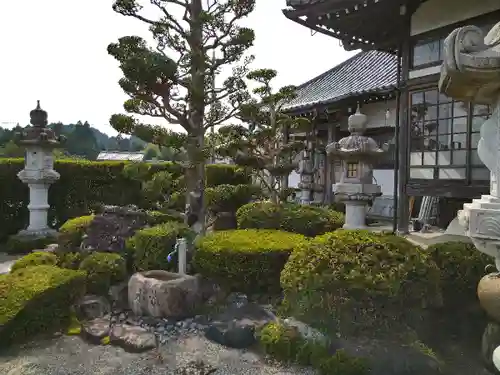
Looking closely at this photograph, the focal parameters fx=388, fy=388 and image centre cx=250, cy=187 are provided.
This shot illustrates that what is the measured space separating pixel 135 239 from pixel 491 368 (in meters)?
5.58

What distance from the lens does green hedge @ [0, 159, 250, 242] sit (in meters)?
11.3

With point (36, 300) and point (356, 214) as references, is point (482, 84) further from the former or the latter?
point (36, 300)

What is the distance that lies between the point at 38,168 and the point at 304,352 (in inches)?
361

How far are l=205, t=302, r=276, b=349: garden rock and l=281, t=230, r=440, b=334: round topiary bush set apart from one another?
908 millimetres

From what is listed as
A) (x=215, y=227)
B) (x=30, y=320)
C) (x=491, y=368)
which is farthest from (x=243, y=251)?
(x=215, y=227)

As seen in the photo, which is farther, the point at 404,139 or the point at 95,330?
the point at 404,139

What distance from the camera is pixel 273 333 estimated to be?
15.7 feet

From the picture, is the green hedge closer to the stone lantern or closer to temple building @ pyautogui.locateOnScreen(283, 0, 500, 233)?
the stone lantern

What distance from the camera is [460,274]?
4906 millimetres

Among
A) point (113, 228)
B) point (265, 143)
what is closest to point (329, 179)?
point (265, 143)

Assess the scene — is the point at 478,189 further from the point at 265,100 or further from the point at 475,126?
the point at 265,100

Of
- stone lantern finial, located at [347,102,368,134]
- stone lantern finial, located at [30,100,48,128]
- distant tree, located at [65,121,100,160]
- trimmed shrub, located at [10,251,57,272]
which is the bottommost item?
trimmed shrub, located at [10,251,57,272]

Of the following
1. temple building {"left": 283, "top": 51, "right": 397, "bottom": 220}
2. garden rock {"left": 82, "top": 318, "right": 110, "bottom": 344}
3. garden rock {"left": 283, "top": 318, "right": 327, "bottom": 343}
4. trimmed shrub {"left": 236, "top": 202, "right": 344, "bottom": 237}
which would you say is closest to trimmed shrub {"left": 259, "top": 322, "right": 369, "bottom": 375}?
garden rock {"left": 283, "top": 318, "right": 327, "bottom": 343}

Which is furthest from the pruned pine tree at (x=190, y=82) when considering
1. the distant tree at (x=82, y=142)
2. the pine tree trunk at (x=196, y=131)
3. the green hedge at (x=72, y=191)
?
the distant tree at (x=82, y=142)
